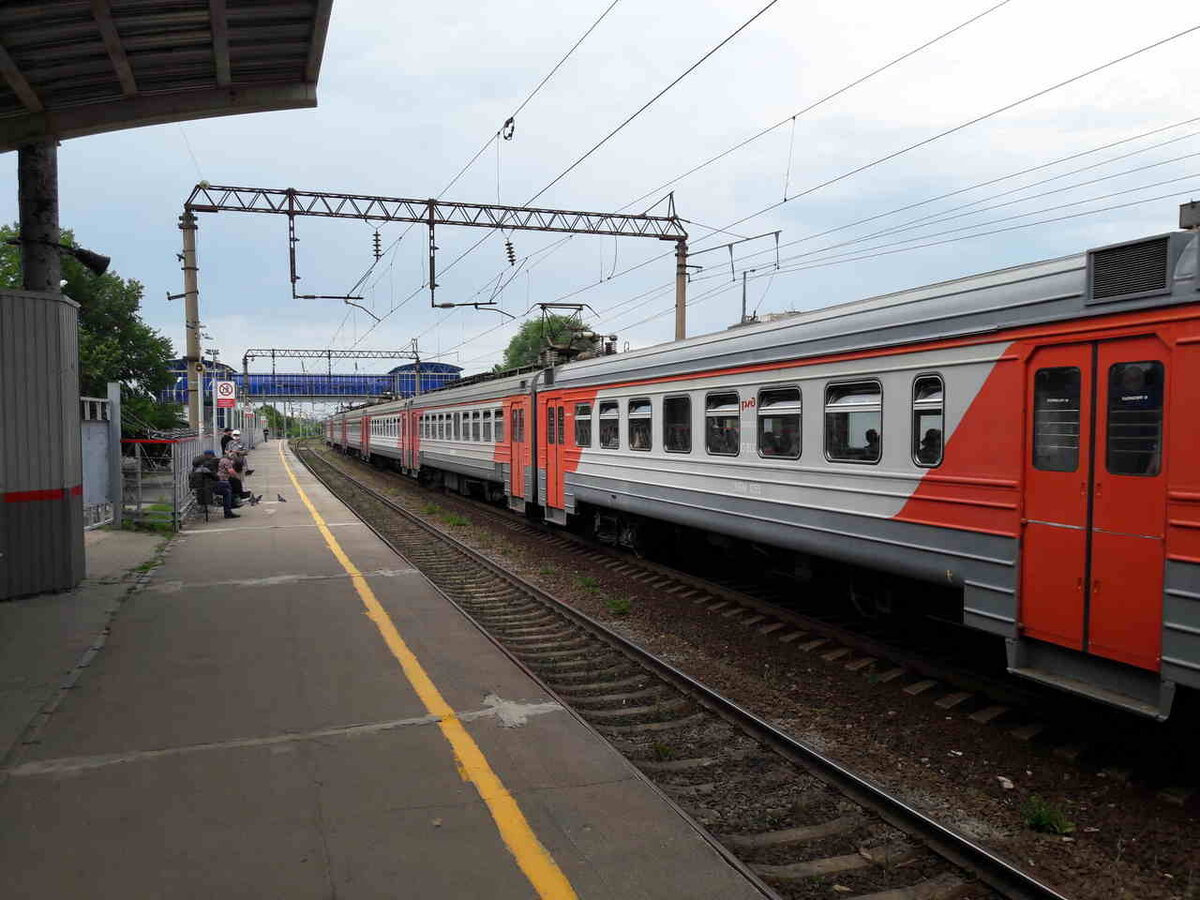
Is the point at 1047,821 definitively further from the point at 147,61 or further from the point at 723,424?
the point at 147,61

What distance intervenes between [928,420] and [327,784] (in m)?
4.75

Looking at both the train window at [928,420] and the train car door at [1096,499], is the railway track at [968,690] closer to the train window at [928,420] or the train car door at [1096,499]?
the train car door at [1096,499]

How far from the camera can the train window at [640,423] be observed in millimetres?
10602

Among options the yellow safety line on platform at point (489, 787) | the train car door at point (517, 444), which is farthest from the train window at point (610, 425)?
the yellow safety line on platform at point (489, 787)

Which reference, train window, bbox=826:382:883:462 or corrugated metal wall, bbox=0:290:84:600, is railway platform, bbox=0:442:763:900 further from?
train window, bbox=826:382:883:462

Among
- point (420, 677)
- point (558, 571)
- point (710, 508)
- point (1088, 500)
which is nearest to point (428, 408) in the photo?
point (558, 571)

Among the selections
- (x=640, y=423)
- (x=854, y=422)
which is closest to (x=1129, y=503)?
(x=854, y=422)

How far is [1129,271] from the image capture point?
15.3ft

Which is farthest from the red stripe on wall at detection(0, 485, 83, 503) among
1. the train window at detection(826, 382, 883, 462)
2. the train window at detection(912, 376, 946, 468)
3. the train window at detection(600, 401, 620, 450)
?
the train window at detection(912, 376, 946, 468)

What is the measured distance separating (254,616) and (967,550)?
21.3 ft

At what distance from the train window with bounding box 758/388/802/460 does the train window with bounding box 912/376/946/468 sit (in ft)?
4.81

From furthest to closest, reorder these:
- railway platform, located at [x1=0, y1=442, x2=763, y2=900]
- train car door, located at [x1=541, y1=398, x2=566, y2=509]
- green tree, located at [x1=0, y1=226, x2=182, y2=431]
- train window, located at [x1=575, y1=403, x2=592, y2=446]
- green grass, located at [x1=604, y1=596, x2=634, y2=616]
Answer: green tree, located at [x1=0, y1=226, x2=182, y2=431] < train car door, located at [x1=541, y1=398, x2=566, y2=509] < train window, located at [x1=575, y1=403, x2=592, y2=446] < green grass, located at [x1=604, y1=596, x2=634, y2=616] < railway platform, located at [x1=0, y1=442, x2=763, y2=900]

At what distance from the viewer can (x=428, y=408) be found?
83.4ft

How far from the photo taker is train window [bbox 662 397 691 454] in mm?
9656
